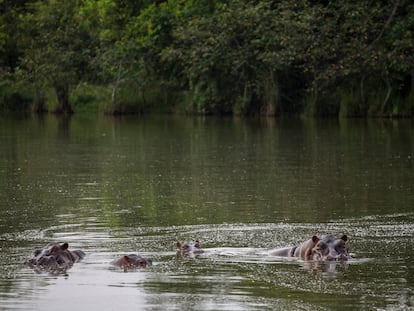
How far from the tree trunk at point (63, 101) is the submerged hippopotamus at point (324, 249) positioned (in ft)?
138

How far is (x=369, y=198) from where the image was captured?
15.6 meters

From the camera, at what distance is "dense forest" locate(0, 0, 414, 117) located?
3869 cm

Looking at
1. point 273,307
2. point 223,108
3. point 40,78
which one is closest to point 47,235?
point 273,307

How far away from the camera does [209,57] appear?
141 ft

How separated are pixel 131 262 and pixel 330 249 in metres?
1.90

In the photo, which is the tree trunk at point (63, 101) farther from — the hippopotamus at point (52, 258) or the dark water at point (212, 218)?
the hippopotamus at point (52, 258)

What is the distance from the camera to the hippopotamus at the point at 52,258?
10281 millimetres

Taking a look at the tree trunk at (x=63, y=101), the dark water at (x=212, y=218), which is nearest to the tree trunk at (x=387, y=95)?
the dark water at (x=212, y=218)

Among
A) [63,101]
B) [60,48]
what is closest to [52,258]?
[63,101]

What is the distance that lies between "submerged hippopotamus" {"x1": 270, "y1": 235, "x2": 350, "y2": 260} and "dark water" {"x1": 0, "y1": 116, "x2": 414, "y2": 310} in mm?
176

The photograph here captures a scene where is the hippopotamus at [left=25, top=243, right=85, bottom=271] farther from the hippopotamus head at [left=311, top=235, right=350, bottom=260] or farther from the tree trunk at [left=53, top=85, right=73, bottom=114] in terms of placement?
the tree trunk at [left=53, top=85, right=73, bottom=114]

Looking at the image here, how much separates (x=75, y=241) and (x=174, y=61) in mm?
36658

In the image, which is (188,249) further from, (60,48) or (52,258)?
(60,48)

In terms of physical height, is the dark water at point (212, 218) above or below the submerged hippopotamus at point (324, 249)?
below
